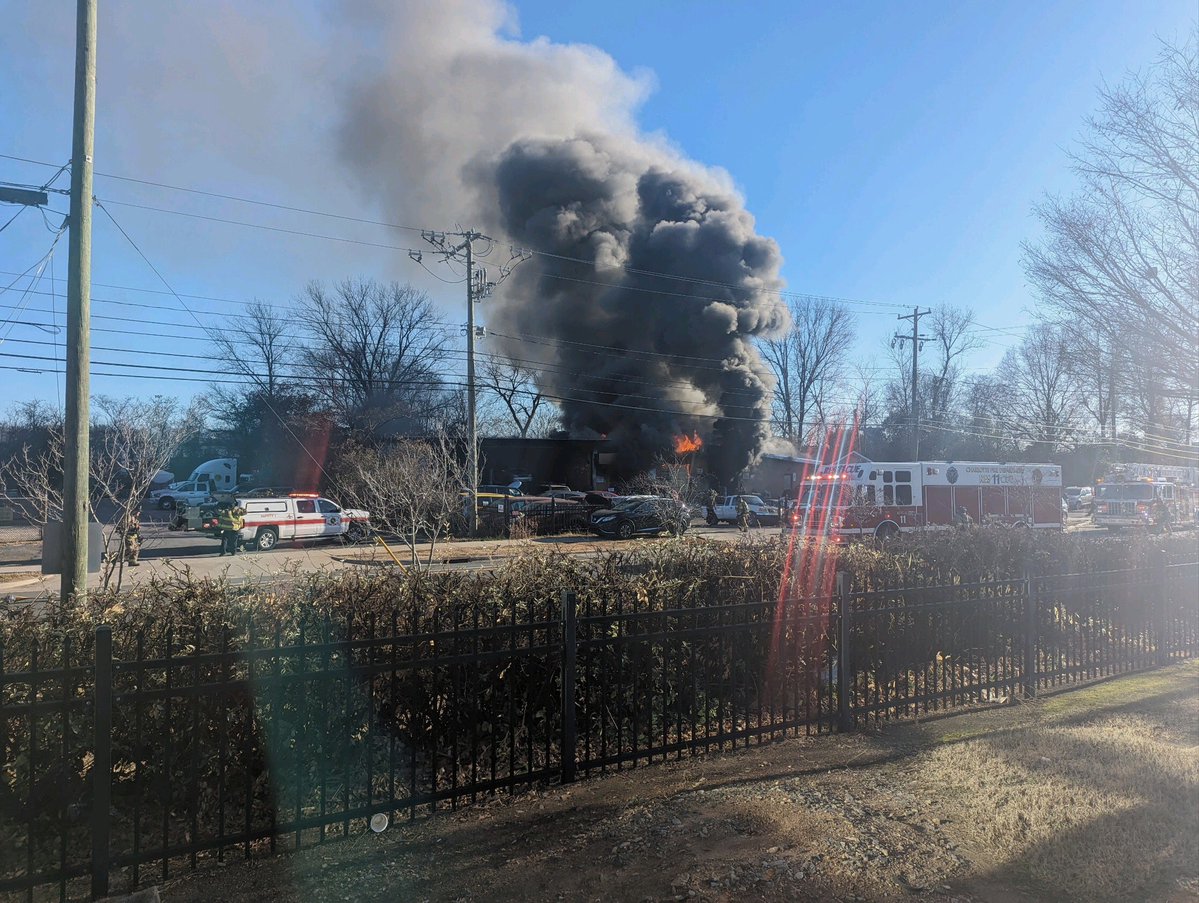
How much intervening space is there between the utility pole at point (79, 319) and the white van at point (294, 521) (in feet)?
49.0

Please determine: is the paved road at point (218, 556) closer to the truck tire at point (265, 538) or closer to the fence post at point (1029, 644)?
the truck tire at point (265, 538)

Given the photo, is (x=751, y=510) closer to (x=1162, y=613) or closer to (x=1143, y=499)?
(x=1143, y=499)

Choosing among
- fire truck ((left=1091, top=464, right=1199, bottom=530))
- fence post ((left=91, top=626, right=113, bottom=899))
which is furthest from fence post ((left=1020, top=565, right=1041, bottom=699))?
fire truck ((left=1091, top=464, right=1199, bottom=530))

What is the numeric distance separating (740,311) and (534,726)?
4525 cm

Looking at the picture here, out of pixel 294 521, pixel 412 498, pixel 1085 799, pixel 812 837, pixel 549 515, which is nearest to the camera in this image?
pixel 812 837

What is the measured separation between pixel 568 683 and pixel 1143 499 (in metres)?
33.9

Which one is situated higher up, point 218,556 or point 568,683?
point 568,683

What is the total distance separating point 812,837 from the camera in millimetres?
3479

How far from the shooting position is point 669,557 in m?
6.27

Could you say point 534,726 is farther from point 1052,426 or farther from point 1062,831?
point 1052,426

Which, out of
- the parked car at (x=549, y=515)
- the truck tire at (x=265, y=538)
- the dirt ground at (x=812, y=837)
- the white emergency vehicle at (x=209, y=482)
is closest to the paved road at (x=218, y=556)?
the truck tire at (x=265, y=538)

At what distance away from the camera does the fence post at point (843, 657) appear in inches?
206

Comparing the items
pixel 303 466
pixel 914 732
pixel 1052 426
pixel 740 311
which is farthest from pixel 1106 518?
pixel 303 466

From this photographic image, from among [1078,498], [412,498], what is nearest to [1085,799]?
[412,498]
